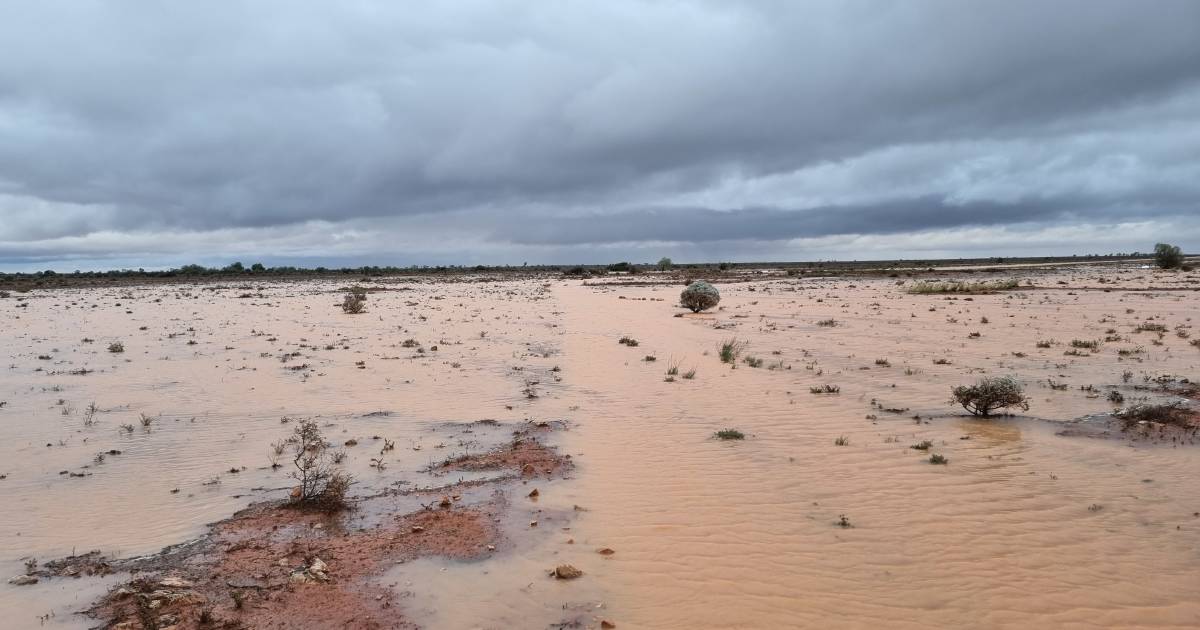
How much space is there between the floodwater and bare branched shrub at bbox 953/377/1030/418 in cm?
30

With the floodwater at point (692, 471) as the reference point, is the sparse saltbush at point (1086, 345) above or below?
above

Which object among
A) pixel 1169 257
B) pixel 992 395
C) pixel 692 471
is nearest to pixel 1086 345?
pixel 992 395

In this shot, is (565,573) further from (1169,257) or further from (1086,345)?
(1169,257)

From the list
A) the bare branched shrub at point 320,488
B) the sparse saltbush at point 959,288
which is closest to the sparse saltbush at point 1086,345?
the bare branched shrub at point 320,488

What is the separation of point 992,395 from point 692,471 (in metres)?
5.63

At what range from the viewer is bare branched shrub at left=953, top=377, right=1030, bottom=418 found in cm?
1091

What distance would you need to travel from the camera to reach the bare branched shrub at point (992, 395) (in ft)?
35.8

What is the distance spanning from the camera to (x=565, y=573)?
584 cm

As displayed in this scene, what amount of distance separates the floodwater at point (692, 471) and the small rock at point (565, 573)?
81mm

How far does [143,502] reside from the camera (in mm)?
7898

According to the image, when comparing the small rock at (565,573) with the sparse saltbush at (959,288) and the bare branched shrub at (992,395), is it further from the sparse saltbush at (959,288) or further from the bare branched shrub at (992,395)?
the sparse saltbush at (959,288)

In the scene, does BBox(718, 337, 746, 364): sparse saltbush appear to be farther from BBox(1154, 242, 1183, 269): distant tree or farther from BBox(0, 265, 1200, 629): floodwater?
BBox(1154, 242, 1183, 269): distant tree

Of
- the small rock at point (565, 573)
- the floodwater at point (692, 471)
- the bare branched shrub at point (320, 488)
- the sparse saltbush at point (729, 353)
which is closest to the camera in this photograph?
the floodwater at point (692, 471)

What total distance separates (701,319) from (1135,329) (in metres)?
14.5
